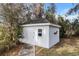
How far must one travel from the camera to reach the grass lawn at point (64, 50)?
9.61 ft

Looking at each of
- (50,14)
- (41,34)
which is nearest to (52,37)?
(41,34)

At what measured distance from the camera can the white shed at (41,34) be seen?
9.63 ft

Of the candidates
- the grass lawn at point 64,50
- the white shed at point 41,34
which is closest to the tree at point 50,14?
the white shed at point 41,34

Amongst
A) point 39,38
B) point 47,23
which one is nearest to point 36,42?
point 39,38

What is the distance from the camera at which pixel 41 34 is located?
295 cm

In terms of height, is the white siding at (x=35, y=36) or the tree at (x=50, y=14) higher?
the tree at (x=50, y=14)

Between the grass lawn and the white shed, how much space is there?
0.05m

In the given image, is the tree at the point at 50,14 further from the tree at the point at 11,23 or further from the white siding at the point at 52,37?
the tree at the point at 11,23

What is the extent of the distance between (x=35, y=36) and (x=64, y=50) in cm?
38

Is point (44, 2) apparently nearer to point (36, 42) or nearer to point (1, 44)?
point (36, 42)

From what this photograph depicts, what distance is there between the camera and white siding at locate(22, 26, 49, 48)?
294 cm

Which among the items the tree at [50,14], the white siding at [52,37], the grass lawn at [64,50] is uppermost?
the tree at [50,14]

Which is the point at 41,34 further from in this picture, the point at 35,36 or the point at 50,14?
the point at 50,14

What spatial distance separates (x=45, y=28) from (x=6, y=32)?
0.46 m
